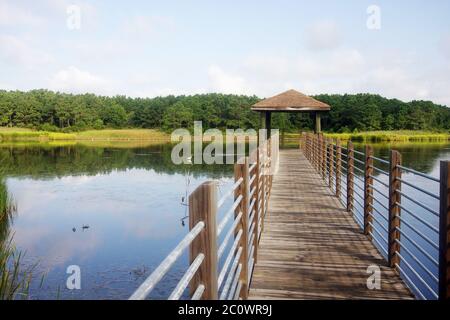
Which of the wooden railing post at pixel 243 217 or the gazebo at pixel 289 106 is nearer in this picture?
the wooden railing post at pixel 243 217

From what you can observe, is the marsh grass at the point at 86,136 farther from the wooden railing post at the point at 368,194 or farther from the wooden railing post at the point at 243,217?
the wooden railing post at the point at 243,217

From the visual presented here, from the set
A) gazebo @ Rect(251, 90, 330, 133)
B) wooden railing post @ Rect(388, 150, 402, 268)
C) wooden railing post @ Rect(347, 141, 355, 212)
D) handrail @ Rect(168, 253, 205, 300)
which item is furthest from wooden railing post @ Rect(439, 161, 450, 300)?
gazebo @ Rect(251, 90, 330, 133)

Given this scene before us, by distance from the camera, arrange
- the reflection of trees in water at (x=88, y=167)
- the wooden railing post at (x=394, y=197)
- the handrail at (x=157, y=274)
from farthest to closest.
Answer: the reflection of trees in water at (x=88, y=167)
the wooden railing post at (x=394, y=197)
the handrail at (x=157, y=274)

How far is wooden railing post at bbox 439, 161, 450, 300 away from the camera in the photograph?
9.56 ft

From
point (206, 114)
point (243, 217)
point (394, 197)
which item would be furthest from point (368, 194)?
point (206, 114)

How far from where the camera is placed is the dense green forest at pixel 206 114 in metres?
62.5

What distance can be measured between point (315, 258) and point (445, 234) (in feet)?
5.78

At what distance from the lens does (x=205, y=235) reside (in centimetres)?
206

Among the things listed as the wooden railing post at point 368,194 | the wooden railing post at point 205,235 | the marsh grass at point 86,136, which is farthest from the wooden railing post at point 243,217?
the marsh grass at point 86,136

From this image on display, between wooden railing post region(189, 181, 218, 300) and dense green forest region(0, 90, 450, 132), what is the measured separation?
55.9m

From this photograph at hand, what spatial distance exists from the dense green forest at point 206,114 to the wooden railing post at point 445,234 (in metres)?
54.9
